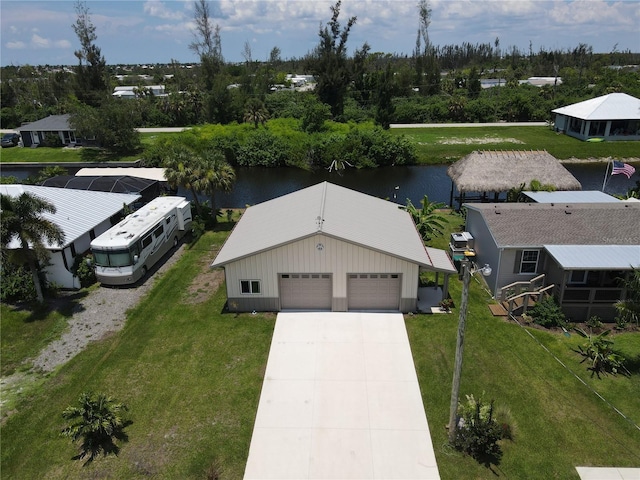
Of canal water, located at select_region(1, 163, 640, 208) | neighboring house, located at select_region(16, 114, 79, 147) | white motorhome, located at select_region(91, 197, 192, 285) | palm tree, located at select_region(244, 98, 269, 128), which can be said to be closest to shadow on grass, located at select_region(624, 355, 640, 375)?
white motorhome, located at select_region(91, 197, 192, 285)

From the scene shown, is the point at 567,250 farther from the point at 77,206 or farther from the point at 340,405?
the point at 77,206

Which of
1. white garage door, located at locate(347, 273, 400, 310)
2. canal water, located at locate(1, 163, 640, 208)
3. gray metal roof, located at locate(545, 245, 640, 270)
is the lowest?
canal water, located at locate(1, 163, 640, 208)

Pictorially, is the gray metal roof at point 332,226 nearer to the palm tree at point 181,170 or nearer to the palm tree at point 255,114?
the palm tree at point 181,170

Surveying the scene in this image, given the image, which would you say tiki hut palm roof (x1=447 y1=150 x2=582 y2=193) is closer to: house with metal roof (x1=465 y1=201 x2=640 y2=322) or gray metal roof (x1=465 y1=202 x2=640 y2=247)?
gray metal roof (x1=465 y1=202 x2=640 y2=247)

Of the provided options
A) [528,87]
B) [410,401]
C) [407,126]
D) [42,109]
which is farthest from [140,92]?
[410,401]

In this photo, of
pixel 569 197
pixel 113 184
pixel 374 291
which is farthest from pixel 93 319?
pixel 569 197
